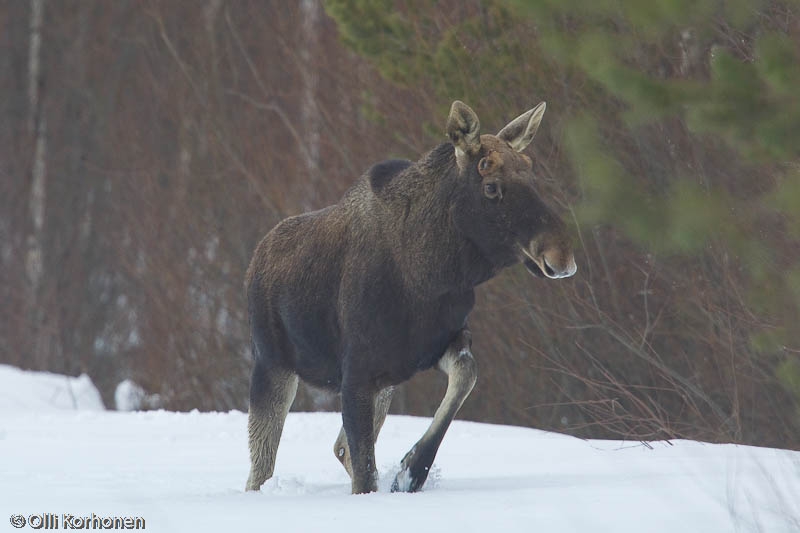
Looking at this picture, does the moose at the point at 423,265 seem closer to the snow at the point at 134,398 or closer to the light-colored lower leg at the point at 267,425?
the light-colored lower leg at the point at 267,425

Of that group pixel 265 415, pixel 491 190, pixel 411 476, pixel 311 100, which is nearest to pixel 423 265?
pixel 491 190

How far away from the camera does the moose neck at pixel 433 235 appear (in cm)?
650

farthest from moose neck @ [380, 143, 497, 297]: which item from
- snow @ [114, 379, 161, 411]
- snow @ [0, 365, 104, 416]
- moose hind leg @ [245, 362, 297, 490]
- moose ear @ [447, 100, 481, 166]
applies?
snow @ [114, 379, 161, 411]

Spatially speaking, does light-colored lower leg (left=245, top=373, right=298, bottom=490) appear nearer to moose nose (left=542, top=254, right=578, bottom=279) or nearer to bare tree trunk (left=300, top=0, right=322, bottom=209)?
moose nose (left=542, top=254, right=578, bottom=279)

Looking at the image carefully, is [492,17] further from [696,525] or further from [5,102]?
[5,102]

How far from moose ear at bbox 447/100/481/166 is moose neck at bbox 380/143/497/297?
0.15 metres

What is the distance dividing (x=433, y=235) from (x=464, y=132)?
0.52 meters

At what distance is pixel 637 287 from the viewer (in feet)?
37.8

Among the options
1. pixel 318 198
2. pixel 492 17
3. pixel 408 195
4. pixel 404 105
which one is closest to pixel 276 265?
pixel 408 195

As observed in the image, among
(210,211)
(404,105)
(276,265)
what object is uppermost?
(276,265)

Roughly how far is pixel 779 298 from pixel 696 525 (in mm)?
2311

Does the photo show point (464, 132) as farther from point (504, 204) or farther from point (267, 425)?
point (267, 425)

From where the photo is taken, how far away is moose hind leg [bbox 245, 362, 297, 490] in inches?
293

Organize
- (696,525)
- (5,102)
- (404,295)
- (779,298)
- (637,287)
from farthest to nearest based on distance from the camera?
(5,102) < (637,287) < (779,298) < (404,295) < (696,525)
